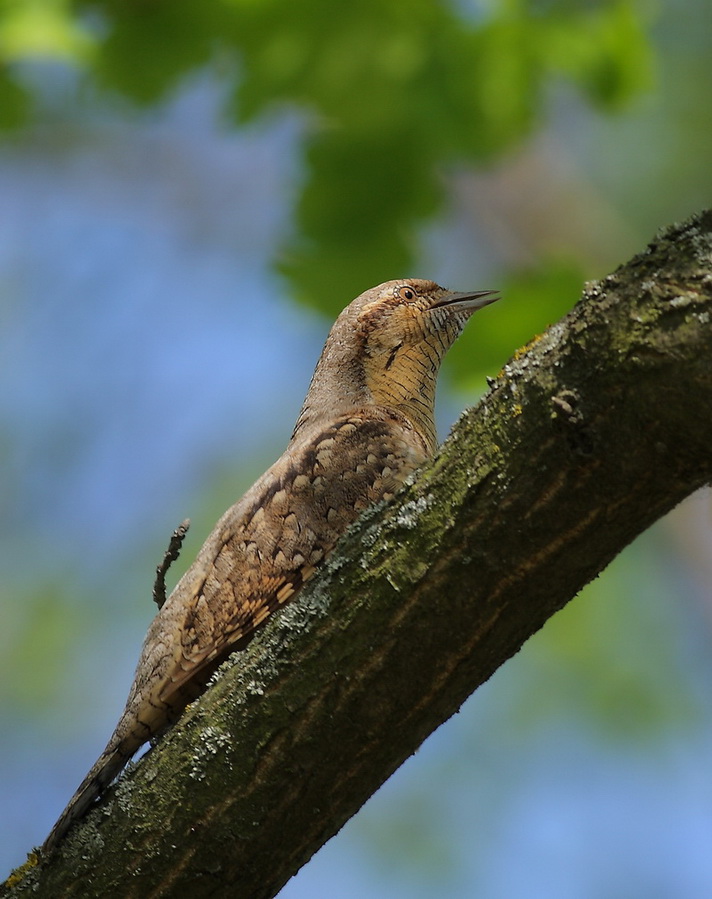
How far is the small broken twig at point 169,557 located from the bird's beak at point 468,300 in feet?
5.63

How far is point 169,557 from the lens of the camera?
11.4 feet

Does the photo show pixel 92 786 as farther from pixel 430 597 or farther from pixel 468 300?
pixel 468 300

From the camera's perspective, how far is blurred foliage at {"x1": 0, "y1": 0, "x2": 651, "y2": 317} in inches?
162

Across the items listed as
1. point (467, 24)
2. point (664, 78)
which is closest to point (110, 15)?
point (467, 24)

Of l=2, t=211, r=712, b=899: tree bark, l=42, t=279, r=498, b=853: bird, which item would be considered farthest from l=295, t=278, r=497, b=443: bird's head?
l=2, t=211, r=712, b=899: tree bark

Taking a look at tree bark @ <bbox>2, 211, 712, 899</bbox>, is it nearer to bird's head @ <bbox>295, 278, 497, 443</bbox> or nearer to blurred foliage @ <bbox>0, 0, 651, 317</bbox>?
bird's head @ <bbox>295, 278, 497, 443</bbox>

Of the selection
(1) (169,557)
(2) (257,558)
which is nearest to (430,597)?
(2) (257,558)

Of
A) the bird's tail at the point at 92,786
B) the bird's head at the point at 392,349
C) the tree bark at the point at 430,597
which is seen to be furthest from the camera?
the bird's head at the point at 392,349

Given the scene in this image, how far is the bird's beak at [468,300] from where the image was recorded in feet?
15.3

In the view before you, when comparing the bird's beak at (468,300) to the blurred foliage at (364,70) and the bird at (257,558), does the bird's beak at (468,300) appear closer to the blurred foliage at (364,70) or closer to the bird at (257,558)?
the blurred foliage at (364,70)

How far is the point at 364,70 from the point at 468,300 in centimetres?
109

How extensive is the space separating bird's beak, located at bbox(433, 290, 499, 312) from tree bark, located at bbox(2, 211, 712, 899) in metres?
2.02

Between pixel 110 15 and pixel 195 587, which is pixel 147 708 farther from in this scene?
pixel 110 15

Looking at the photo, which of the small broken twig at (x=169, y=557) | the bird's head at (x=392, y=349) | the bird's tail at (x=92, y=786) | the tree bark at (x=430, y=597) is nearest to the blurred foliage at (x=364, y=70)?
the bird's head at (x=392, y=349)
